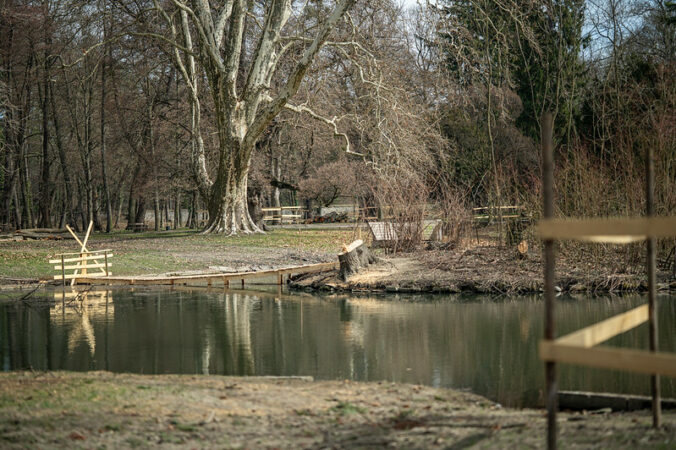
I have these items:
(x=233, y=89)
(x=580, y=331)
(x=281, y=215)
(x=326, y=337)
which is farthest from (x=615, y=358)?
(x=281, y=215)

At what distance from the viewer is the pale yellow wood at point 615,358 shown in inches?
147

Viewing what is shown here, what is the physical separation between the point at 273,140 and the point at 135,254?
1633 cm

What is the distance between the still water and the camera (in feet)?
27.1

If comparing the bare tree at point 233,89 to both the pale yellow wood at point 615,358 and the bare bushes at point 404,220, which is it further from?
the pale yellow wood at point 615,358

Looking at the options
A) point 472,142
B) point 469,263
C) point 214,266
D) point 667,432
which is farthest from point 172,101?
point 667,432

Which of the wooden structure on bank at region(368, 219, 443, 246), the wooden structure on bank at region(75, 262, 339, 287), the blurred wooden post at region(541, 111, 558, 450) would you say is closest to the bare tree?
the wooden structure on bank at region(368, 219, 443, 246)

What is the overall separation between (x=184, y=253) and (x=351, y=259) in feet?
25.5

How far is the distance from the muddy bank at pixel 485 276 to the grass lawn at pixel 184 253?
414 cm

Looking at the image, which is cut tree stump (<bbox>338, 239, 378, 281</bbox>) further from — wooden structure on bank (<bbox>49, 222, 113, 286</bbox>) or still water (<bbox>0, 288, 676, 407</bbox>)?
wooden structure on bank (<bbox>49, 222, 113, 286</bbox>)

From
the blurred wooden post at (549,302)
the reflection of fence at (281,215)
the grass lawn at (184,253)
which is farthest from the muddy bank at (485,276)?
the reflection of fence at (281,215)

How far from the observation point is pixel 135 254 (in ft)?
73.7

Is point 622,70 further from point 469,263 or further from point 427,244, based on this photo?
point 469,263

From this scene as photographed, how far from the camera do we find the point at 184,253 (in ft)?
75.2

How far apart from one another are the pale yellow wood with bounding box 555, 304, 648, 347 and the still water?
2.04m
